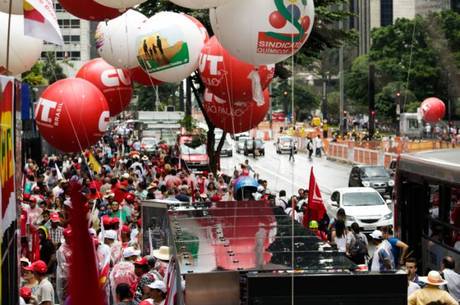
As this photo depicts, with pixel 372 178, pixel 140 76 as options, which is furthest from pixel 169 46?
pixel 372 178

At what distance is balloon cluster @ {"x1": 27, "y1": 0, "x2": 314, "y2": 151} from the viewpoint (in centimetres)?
1170

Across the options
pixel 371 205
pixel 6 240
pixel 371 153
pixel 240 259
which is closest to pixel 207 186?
pixel 371 205

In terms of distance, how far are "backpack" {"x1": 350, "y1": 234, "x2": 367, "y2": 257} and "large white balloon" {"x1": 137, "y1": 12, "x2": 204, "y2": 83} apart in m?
4.33

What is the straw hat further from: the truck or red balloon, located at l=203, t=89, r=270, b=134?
the truck

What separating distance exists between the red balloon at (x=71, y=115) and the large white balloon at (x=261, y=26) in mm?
4304

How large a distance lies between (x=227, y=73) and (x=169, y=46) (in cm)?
103

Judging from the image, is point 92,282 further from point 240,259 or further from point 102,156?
point 102,156

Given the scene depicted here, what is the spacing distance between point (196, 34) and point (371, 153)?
3356 centimetres

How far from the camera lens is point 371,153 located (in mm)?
48375

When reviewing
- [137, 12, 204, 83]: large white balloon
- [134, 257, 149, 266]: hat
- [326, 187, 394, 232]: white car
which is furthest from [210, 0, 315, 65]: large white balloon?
[326, 187, 394, 232]: white car

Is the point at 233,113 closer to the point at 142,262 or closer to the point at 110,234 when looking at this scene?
the point at 110,234

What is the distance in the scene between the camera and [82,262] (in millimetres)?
3113

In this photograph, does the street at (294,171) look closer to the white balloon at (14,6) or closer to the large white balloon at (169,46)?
the large white balloon at (169,46)

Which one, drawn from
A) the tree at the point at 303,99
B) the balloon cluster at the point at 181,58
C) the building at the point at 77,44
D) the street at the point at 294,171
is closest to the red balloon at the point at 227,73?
the balloon cluster at the point at 181,58
